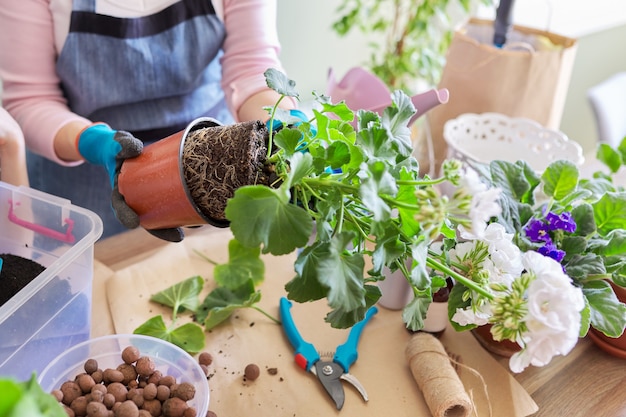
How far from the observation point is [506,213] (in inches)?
27.5

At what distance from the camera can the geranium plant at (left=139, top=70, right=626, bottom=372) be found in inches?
16.9

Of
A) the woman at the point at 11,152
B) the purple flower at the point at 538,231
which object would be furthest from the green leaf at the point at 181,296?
the purple flower at the point at 538,231

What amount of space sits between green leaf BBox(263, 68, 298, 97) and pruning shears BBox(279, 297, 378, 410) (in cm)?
29

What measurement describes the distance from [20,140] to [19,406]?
1.55 ft

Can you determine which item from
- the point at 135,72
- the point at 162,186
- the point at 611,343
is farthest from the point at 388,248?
the point at 135,72

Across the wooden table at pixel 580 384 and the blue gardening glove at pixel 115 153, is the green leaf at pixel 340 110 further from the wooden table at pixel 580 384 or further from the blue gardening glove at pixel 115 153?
the wooden table at pixel 580 384

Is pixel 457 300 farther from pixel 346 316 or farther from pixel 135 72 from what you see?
pixel 135 72

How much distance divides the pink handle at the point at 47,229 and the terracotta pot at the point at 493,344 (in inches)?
20.6

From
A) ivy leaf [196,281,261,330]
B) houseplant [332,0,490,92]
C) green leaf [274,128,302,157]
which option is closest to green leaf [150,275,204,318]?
ivy leaf [196,281,261,330]

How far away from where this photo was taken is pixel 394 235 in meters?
0.48

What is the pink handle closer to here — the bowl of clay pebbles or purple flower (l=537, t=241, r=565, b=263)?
the bowl of clay pebbles

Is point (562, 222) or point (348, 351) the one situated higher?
point (562, 222)

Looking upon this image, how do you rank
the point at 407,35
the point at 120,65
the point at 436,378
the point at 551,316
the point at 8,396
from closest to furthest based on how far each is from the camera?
the point at 8,396, the point at 551,316, the point at 436,378, the point at 120,65, the point at 407,35

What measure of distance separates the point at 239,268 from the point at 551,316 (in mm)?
467
